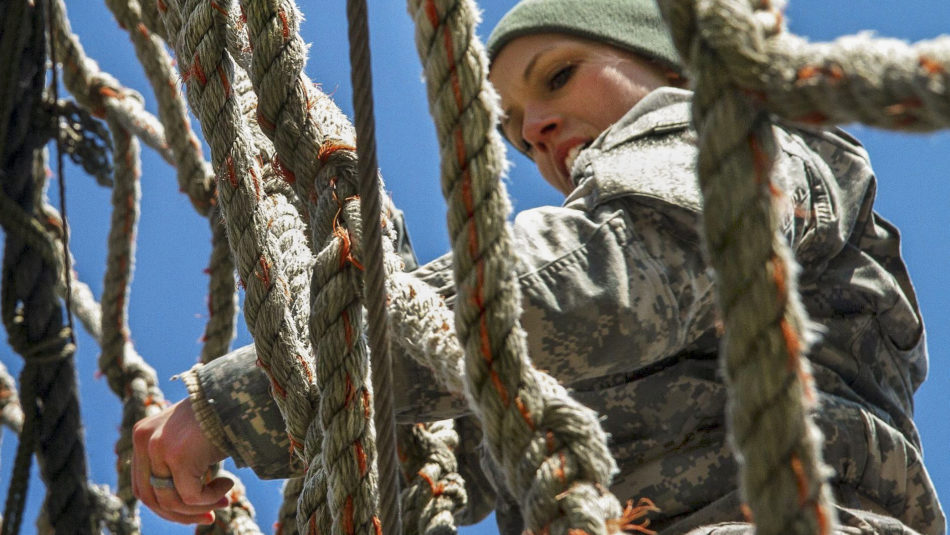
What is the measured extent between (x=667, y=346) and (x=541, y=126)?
0.56 m

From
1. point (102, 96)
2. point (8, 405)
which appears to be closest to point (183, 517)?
point (102, 96)

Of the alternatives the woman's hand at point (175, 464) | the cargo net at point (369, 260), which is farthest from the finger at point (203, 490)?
the cargo net at point (369, 260)

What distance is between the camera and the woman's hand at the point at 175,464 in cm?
121

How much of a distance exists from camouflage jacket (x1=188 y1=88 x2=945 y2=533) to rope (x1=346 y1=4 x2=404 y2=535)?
23 centimetres

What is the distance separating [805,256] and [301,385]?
55 cm

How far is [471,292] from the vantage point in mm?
782

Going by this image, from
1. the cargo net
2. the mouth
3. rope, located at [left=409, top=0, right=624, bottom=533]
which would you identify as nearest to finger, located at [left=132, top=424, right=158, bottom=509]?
the cargo net

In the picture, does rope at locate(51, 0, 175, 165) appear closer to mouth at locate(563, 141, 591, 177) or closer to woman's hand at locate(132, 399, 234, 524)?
mouth at locate(563, 141, 591, 177)

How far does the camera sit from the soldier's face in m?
1.60

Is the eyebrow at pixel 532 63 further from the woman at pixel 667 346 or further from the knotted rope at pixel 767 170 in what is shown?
the knotted rope at pixel 767 170

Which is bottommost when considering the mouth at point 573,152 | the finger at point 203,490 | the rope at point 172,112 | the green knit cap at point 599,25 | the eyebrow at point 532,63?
the finger at point 203,490

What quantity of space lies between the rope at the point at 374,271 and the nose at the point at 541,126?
0.74 metres

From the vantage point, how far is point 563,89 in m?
1.62

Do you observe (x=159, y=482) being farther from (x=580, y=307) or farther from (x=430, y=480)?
(x=580, y=307)
